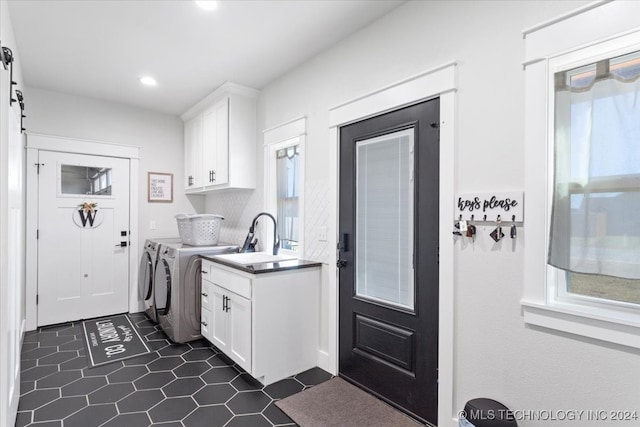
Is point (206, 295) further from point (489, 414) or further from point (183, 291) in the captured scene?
point (489, 414)

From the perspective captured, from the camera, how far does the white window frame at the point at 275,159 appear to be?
117 inches

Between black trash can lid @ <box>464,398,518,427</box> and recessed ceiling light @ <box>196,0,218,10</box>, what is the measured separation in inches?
110

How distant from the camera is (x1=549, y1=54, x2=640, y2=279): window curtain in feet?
4.25

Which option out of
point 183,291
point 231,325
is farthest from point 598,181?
point 183,291

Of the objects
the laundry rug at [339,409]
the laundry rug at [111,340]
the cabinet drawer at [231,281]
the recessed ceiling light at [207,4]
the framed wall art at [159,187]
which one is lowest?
the laundry rug at [111,340]

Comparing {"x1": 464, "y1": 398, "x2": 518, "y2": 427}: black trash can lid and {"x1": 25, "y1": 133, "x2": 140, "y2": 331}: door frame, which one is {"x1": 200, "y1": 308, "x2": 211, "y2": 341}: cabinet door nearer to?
{"x1": 25, "y1": 133, "x2": 140, "y2": 331}: door frame

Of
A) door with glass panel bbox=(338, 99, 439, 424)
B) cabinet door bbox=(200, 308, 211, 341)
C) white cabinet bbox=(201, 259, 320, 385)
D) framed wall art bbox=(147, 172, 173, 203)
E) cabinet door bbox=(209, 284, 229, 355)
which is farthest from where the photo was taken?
framed wall art bbox=(147, 172, 173, 203)

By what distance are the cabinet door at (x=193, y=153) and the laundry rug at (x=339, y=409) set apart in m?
2.82

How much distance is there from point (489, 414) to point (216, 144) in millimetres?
3433

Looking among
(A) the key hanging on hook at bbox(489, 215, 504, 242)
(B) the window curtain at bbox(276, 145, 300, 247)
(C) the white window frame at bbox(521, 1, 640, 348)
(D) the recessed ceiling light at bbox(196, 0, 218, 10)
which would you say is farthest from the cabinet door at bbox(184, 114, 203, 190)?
(C) the white window frame at bbox(521, 1, 640, 348)

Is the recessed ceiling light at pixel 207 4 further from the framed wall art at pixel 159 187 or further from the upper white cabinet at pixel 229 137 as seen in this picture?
the framed wall art at pixel 159 187

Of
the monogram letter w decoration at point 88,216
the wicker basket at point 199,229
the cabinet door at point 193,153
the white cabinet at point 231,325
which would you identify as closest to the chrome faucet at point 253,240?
the wicker basket at point 199,229

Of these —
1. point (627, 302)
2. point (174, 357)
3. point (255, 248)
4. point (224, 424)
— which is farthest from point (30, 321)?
point (627, 302)

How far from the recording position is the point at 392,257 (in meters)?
2.25
